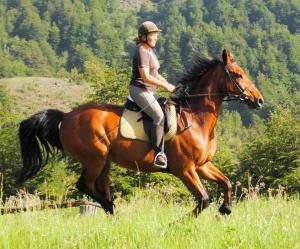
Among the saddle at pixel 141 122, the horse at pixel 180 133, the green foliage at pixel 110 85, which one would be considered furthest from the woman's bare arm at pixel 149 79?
the green foliage at pixel 110 85

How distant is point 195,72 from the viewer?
33.4 feet

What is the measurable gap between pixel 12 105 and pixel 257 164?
468 feet

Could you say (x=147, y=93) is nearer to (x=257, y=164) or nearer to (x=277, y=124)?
(x=257, y=164)

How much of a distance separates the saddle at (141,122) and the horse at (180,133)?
0.11 m

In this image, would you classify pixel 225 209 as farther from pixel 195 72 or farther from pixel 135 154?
pixel 195 72

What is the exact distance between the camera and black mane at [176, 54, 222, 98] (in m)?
10.1

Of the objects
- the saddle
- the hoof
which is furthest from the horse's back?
the hoof

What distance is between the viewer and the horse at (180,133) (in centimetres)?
931

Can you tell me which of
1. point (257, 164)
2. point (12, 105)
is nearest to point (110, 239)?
point (257, 164)

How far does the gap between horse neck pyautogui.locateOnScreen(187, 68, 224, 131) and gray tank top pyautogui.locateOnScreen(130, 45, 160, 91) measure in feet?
2.60

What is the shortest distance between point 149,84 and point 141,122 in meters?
0.65

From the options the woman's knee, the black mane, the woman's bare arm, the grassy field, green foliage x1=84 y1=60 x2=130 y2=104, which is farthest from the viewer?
green foliage x1=84 y1=60 x2=130 y2=104

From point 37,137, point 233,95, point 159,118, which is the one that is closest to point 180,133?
point 159,118

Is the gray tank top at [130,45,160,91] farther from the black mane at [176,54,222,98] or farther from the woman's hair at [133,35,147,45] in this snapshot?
the black mane at [176,54,222,98]
